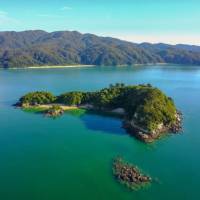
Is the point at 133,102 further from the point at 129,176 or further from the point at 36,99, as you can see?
the point at 129,176

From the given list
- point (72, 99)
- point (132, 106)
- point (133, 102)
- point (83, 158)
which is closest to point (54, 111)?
point (72, 99)

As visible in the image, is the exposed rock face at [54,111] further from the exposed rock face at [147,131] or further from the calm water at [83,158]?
the exposed rock face at [147,131]

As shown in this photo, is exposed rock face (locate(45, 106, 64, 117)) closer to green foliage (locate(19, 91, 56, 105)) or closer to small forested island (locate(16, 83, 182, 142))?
small forested island (locate(16, 83, 182, 142))

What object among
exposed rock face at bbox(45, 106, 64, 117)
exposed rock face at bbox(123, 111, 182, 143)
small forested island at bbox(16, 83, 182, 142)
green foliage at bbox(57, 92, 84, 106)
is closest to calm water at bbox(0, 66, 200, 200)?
exposed rock face at bbox(123, 111, 182, 143)

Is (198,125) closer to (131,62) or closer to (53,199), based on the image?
Result: (53,199)

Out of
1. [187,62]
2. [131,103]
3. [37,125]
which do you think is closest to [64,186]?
[37,125]

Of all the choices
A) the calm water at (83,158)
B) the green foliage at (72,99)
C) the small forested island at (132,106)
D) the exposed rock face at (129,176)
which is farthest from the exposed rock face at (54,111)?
the exposed rock face at (129,176)
